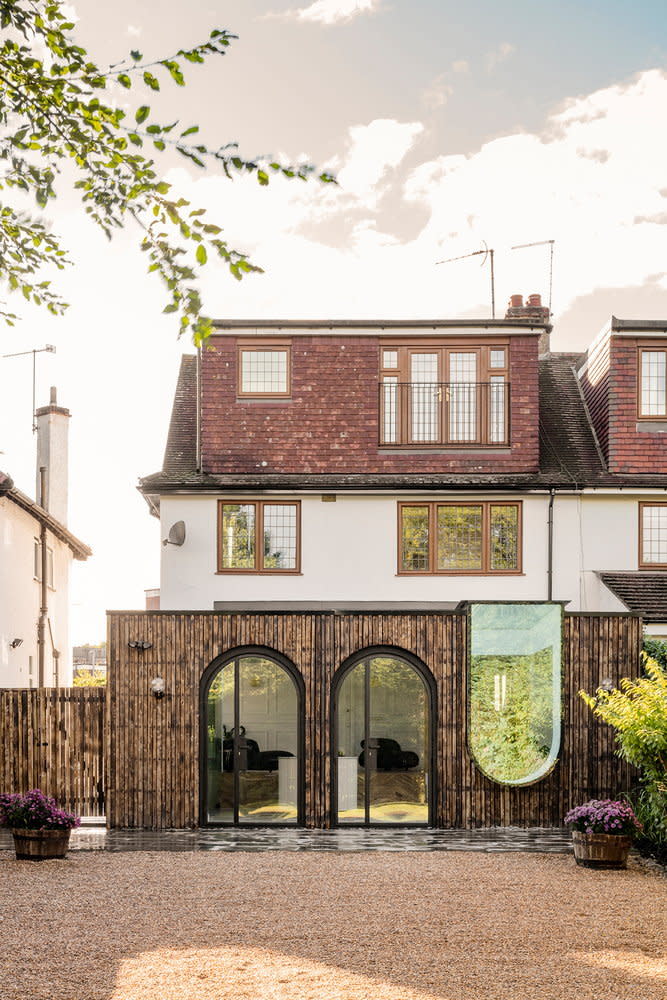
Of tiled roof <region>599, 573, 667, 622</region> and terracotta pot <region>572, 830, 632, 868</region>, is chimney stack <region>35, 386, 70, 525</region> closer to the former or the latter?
tiled roof <region>599, 573, 667, 622</region>

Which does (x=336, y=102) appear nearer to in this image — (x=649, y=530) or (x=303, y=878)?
(x=303, y=878)

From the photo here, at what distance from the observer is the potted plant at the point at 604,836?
44.1 feet

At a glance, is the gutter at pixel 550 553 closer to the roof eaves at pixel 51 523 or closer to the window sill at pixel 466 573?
the window sill at pixel 466 573

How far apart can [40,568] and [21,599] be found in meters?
2.46

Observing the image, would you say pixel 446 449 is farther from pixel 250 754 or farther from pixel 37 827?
pixel 37 827

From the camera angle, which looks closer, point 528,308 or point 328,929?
point 328,929

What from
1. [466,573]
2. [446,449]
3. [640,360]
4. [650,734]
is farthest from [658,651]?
[640,360]

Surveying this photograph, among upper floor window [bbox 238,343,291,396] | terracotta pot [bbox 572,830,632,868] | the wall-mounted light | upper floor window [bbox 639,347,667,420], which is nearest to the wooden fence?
the wall-mounted light

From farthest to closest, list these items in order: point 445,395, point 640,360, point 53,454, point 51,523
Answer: point 53,454 → point 51,523 → point 640,360 → point 445,395

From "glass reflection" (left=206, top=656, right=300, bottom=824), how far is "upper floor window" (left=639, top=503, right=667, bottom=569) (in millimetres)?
9056

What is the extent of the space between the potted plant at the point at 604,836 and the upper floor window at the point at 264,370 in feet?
38.5

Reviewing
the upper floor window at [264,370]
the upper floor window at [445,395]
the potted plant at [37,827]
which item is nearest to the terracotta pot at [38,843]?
the potted plant at [37,827]

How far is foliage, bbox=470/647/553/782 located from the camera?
54.9 ft

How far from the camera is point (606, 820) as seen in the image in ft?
44.3
